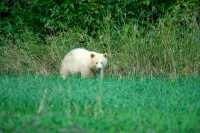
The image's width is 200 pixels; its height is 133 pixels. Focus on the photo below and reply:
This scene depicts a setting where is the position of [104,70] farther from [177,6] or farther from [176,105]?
[176,105]

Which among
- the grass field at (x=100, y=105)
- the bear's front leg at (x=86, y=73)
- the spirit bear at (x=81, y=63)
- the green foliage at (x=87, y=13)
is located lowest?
the grass field at (x=100, y=105)

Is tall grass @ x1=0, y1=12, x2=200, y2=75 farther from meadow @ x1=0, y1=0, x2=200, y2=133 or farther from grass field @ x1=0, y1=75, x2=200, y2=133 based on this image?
grass field @ x1=0, y1=75, x2=200, y2=133

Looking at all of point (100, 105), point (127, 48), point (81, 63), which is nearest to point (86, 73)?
point (81, 63)

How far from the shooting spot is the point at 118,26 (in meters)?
15.1

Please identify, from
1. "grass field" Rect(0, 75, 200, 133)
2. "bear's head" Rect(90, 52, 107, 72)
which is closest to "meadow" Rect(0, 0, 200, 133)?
"grass field" Rect(0, 75, 200, 133)

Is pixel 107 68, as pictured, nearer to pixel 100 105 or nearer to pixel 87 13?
pixel 87 13

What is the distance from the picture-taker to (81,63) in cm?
1283

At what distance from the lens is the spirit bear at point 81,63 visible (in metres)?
12.7

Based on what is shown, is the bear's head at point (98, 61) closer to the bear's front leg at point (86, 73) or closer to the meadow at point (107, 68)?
the bear's front leg at point (86, 73)

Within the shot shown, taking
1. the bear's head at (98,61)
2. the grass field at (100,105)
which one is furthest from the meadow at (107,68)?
the bear's head at (98,61)

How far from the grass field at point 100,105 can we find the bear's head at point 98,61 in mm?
1555

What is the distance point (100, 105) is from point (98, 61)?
4.67 m

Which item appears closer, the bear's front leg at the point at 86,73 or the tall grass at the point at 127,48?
the bear's front leg at the point at 86,73

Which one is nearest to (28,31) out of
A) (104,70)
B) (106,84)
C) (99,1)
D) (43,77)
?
(99,1)
